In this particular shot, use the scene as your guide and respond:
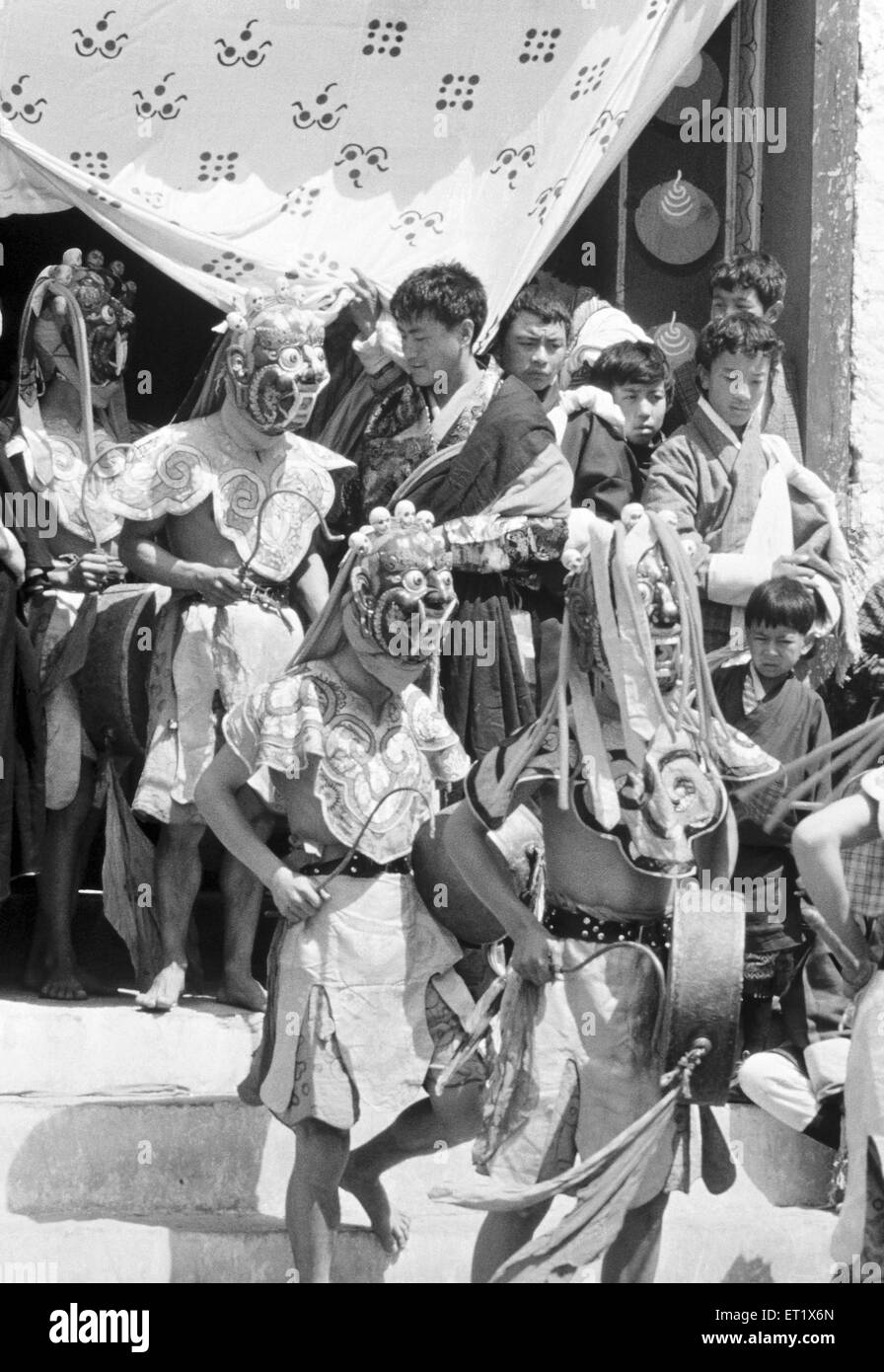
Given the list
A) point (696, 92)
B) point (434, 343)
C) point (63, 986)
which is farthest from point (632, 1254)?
point (696, 92)

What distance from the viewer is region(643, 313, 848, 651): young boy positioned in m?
6.22

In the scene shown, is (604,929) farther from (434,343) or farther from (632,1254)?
(434,343)

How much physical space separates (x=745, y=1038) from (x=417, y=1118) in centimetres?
93

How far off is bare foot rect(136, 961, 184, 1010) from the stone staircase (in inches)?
2.8

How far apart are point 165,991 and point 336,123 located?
2.45m

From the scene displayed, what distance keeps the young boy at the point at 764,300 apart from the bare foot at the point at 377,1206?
8.17 feet

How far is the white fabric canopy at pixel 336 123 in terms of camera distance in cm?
666

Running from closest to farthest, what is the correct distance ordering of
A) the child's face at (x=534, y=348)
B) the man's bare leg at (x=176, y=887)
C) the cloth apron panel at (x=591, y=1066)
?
the cloth apron panel at (x=591, y=1066) < the man's bare leg at (x=176, y=887) < the child's face at (x=534, y=348)

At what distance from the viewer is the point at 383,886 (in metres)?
5.02

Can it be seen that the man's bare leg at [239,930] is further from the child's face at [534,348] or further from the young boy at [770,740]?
the child's face at [534,348]

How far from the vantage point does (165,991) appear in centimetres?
595

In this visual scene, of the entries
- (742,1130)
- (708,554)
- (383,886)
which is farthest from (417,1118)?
(708,554)

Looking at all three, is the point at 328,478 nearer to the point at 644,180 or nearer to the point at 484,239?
the point at 484,239

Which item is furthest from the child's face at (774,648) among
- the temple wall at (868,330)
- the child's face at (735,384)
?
the temple wall at (868,330)
